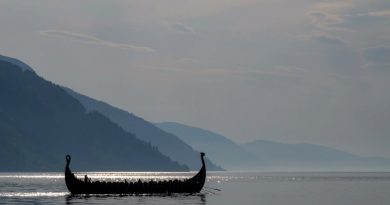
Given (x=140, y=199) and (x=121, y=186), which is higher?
(x=121, y=186)

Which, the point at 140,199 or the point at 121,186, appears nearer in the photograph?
A: the point at 140,199

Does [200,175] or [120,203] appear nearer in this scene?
[120,203]

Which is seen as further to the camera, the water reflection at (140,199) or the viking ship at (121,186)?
the viking ship at (121,186)

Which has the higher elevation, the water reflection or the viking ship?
the viking ship

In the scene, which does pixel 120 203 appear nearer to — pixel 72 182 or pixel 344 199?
pixel 72 182

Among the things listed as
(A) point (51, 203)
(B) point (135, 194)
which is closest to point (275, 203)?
(B) point (135, 194)

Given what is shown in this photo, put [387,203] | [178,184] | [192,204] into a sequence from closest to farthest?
[192,204], [387,203], [178,184]

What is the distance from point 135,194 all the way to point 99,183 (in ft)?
31.0

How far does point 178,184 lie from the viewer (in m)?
141

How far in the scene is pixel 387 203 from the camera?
428 ft

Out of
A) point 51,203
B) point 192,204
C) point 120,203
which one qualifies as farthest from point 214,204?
point 51,203

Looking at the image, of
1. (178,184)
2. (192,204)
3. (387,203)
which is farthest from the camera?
(178,184)

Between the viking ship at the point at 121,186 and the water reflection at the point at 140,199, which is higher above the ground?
the viking ship at the point at 121,186

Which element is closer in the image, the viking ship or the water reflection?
the water reflection
